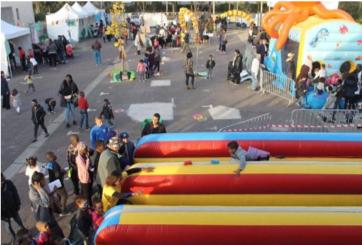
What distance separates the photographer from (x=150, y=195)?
18.0ft

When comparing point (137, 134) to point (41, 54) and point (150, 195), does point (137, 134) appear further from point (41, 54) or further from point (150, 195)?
point (41, 54)

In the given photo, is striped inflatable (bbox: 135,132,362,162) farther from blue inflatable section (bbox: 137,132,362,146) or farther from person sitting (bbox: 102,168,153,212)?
person sitting (bbox: 102,168,153,212)

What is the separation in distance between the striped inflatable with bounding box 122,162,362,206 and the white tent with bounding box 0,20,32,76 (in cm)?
1456

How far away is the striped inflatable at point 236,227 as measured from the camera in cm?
427

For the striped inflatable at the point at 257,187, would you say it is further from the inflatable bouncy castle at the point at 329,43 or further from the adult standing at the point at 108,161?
the inflatable bouncy castle at the point at 329,43

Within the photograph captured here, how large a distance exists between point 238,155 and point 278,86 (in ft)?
28.5

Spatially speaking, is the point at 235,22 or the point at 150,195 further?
the point at 235,22

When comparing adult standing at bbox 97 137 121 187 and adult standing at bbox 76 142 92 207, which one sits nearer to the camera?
adult standing at bbox 97 137 121 187

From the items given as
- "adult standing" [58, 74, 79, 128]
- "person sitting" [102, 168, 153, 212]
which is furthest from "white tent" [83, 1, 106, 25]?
"person sitting" [102, 168, 153, 212]

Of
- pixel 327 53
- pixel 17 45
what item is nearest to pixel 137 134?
pixel 327 53

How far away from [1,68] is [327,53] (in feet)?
49.8

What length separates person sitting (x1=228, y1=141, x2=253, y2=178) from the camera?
557 centimetres

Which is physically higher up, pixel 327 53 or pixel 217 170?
pixel 327 53

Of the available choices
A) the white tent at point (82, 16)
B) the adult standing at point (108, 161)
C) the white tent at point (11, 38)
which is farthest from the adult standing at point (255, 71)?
the white tent at point (82, 16)
